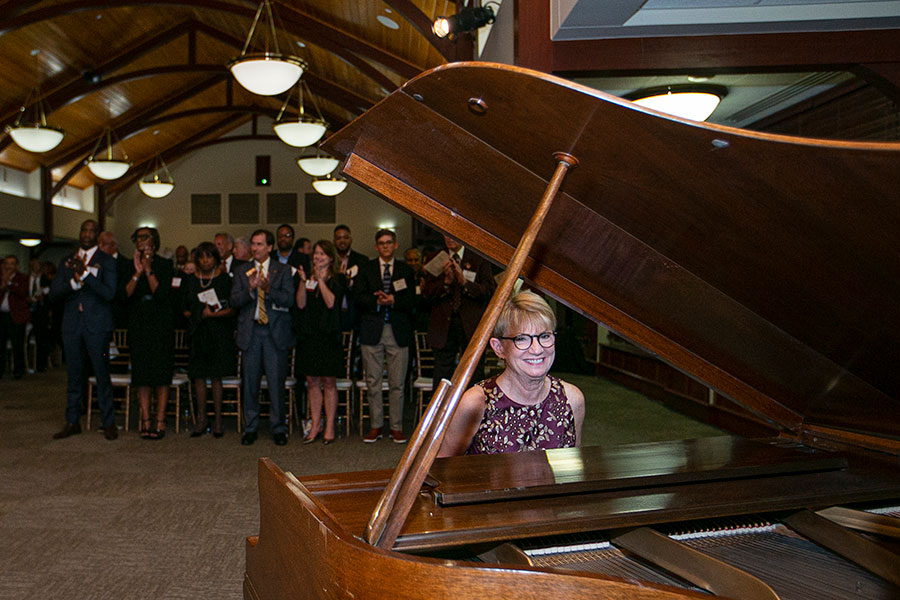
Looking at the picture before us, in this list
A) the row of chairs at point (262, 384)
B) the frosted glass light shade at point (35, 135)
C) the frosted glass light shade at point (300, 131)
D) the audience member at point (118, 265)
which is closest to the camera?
the audience member at point (118, 265)

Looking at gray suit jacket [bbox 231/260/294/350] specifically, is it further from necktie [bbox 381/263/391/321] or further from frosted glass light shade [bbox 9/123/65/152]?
frosted glass light shade [bbox 9/123/65/152]

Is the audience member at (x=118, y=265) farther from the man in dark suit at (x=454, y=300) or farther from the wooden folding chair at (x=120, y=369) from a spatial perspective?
the man in dark suit at (x=454, y=300)

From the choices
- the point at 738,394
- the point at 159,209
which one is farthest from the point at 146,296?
the point at 159,209

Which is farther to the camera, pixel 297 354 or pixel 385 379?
pixel 385 379

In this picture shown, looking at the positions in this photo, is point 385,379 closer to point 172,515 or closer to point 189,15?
point 172,515

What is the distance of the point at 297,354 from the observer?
6.09m

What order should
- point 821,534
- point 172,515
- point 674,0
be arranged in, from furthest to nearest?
point 172,515 → point 674,0 → point 821,534

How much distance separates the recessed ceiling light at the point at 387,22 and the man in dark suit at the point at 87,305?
4537 millimetres

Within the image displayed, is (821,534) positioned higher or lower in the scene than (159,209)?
lower

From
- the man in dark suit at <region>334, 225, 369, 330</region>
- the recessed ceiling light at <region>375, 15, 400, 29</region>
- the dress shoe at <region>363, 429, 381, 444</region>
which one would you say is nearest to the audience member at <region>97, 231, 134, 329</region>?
the man in dark suit at <region>334, 225, 369, 330</region>

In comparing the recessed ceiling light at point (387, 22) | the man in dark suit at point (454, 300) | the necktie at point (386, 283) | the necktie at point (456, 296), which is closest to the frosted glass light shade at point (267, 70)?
the necktie at point (386, 283)

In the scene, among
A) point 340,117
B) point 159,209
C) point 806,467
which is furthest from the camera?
point 159,209

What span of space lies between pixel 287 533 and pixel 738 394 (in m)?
1.18

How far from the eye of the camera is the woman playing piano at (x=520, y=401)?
2.14 meters
